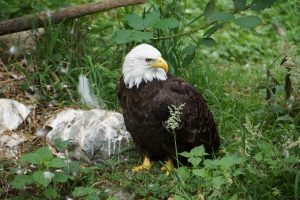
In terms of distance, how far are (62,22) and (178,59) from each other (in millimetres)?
1065

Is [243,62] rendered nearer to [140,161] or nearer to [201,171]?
[140,161]

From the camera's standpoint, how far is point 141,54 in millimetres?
4922

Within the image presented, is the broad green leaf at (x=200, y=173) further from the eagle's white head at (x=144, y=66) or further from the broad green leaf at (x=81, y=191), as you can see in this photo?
the eagle's white head at (x=144, y=66)

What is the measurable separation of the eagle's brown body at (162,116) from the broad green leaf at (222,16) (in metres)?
0.57

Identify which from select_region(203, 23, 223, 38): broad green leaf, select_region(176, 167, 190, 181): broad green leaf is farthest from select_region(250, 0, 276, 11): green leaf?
select_region(176, 167, 190, 181): broad green leaf

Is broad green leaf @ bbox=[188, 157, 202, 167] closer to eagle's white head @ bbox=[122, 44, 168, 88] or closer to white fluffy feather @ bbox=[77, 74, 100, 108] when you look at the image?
eagle's white head @ bbox=[122, 44, 168, 88]

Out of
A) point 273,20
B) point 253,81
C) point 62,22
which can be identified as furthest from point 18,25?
point 273,20

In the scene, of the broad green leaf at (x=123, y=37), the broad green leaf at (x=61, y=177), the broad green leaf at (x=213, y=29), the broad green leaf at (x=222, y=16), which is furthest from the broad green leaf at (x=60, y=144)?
the broad green leaf at (x=222, y=16)

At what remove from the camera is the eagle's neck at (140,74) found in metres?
4.95

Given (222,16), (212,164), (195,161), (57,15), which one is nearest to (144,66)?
(222,16)

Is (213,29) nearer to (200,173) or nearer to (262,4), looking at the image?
(262,4)

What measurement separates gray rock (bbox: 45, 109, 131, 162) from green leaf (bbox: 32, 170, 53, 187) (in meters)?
0.83

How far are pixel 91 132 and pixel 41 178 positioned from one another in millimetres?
977

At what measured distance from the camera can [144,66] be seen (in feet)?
16.3
